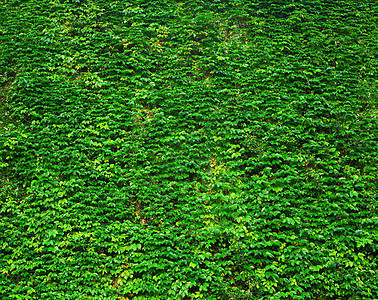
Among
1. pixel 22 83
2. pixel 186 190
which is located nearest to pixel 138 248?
pixel 186 190

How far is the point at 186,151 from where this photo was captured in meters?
5.53

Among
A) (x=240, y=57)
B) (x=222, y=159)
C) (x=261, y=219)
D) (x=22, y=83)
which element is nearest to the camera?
(x=261, y=219)

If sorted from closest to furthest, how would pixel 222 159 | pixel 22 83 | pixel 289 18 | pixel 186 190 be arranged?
pixel 186 190 → pixel 222 159 → pixel 22 83 → pixel 289 18

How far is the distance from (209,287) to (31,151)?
15.8 feet

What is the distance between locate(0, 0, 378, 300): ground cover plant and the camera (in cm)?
437

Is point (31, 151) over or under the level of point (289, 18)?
under

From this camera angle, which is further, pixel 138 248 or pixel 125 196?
pixel 125 196

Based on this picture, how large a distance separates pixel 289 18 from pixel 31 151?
847cm

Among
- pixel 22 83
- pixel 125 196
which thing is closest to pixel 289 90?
pixel 125 196

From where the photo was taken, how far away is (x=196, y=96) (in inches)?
246

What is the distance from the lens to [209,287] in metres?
4.36

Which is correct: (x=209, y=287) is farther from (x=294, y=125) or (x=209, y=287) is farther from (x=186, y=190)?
(x=294, y=125)

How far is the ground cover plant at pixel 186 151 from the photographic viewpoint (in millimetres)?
4371

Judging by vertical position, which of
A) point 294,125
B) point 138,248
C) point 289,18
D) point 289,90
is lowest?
point 138,248
